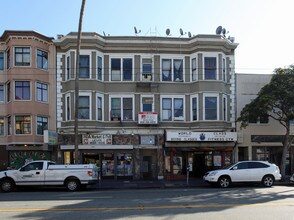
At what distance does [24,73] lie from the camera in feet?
91.1

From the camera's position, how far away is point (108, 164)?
93.7ft

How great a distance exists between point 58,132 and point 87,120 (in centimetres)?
263

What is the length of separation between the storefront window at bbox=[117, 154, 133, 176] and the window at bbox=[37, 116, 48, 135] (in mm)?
5805

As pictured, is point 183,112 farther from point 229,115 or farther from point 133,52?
point 133,52

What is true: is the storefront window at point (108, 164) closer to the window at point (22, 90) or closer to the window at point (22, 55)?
the window at point (22, 90)

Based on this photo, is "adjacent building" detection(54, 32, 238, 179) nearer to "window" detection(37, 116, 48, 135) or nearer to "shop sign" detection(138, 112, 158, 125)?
"shop sign" detection(138, 112, 158, 125)

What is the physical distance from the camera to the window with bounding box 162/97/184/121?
29.0m

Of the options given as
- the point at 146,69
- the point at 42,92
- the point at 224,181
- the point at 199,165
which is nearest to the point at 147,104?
the point at 146,69

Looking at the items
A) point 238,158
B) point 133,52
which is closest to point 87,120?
point 133,52

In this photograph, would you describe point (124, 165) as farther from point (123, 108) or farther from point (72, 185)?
point (72, 185)

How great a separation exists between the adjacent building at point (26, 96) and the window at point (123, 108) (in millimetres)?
4475

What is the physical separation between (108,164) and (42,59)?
9.19 metres

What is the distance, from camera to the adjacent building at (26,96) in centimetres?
2764

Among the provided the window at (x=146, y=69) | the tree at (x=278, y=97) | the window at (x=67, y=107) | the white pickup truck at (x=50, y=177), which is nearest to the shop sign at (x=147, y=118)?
the window at (x=146, y=69)
